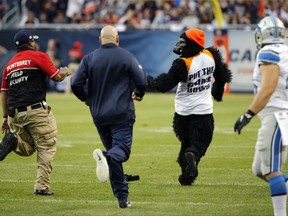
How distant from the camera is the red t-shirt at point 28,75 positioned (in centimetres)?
965

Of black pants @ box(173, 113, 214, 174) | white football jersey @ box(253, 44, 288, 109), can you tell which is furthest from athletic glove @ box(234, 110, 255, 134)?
black pants @ box(173, 113, 214, 174)

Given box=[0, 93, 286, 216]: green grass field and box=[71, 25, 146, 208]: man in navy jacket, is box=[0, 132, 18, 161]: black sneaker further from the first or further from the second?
box=[71, 25, 146, 208]: man in navy jacket

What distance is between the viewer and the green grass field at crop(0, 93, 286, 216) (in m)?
8.70

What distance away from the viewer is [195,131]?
10219 millimetres

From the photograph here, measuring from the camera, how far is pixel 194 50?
33.3 ft

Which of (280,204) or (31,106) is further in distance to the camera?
(31,106)

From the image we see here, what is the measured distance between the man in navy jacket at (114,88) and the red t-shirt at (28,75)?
993mm

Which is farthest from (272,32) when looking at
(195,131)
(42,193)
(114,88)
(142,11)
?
(142,11)

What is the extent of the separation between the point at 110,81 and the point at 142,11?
2165 cm

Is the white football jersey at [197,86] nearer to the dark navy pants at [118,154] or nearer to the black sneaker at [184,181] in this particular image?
the black sneaker at [184,181]

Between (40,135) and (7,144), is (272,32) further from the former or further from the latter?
(7,144)

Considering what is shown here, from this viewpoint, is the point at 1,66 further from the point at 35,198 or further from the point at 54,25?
the point at 35,198

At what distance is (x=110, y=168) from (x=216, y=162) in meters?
4.26

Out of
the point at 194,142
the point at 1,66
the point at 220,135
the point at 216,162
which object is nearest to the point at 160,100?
the point at 1,66
